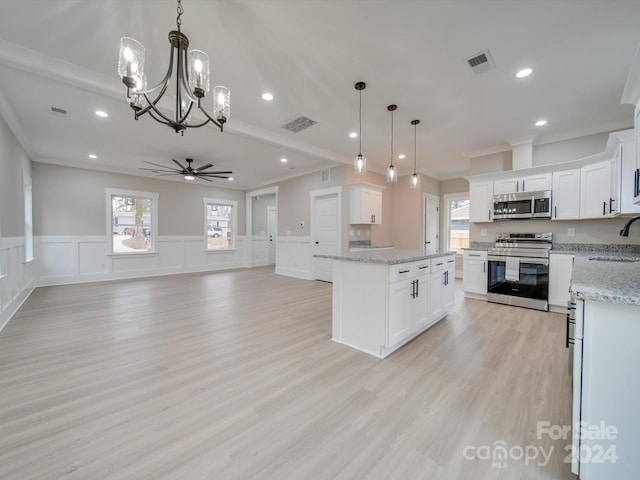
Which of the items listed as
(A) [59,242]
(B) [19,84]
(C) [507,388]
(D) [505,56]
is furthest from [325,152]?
(A) [59,242]

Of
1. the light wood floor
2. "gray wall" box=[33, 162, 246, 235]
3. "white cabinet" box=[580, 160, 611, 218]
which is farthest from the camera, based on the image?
"gray wall" box=[33, 162, 246, 235]

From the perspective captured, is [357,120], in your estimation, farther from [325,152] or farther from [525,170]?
[525,170]

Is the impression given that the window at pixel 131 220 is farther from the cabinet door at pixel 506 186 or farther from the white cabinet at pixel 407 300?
the cabinet door at pixel 506 186

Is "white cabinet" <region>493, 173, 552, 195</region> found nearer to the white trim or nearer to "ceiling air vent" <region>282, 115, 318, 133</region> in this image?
"ceiling air vent" <region>282, 115, 318, 133</region>

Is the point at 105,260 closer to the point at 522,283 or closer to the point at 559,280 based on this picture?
the point at 522,283

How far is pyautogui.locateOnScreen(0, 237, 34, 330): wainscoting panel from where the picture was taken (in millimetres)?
3242

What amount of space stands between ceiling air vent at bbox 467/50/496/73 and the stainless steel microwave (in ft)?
8.39

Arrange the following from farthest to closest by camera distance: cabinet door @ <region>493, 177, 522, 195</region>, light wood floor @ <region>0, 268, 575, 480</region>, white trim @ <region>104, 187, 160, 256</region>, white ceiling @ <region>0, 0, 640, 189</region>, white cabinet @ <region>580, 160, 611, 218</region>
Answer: white trim @ <region>104, 187, 160, 256</region> → cabinet door @ <region>493, 177, 522, 195</region> → white cabinet @ <region>580, 160, 611, 218</region> → white ceiling @ <region>0, 0, 640, 189</region> → light wood floor @ <region>0, 268, 575, 480</region>

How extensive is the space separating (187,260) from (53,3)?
6.76 m

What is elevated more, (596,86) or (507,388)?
(596,86)

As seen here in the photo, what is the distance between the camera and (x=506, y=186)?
4551 millimetres

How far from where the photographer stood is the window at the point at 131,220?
6.60 metres

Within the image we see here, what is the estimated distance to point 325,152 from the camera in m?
5.38

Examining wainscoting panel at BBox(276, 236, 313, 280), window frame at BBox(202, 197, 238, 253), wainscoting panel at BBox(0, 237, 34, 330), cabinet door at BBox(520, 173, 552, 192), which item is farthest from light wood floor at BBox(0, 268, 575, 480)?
window frame at BBox(202, 197, 238, 253)
